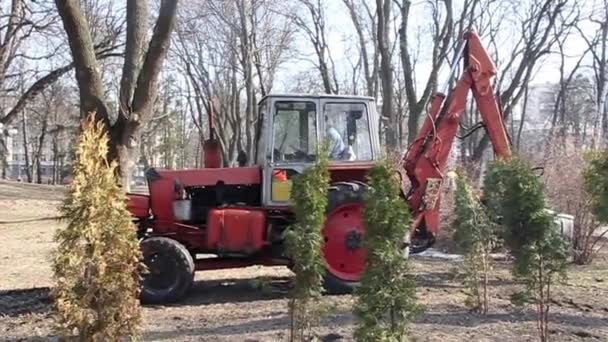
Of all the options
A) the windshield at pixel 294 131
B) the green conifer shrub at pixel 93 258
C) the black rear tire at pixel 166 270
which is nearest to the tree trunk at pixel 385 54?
the windshield at pixel 294 131

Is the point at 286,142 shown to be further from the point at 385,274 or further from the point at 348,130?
the point at 385,274

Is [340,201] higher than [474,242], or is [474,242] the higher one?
[340,201]

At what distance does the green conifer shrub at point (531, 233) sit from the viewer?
566cm

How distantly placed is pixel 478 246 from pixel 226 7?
980 inches

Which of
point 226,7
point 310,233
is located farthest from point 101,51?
point 310,233

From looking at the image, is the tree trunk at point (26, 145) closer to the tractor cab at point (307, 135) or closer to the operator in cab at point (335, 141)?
the tractor cab at point (307, 135)

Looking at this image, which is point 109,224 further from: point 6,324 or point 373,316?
point 6,324

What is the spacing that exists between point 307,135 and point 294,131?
0.17m

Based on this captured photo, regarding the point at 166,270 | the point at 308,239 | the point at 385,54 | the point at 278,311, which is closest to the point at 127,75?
the point at 166,270

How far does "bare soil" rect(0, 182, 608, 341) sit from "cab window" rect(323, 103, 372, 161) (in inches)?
71.5

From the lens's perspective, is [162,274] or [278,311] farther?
[162,274]

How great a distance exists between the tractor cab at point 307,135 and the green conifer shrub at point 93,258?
3.84 meters

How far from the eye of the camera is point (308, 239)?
522 cm

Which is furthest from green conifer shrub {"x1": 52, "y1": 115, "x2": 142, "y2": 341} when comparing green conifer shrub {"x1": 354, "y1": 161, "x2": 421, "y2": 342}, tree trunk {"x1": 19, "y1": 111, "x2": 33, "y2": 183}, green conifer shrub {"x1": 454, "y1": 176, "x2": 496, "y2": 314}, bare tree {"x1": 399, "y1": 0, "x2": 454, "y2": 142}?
tree trunk {"x1": 19, "y1": 111, "x2": 33, "y2": 183}
